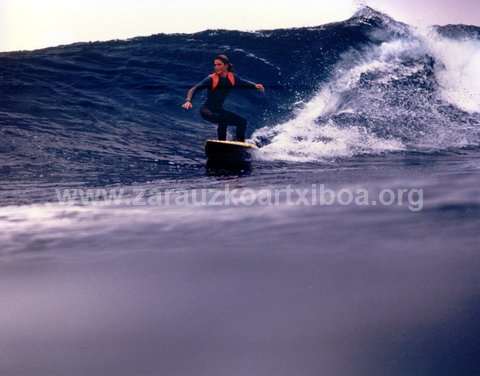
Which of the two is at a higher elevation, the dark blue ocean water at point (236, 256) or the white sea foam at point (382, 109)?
the white sea foam at point (382, 109)

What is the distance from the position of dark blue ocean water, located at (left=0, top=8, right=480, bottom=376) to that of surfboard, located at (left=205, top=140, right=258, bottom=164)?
357 millimetres

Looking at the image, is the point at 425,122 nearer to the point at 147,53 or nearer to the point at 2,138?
the point at 2,138

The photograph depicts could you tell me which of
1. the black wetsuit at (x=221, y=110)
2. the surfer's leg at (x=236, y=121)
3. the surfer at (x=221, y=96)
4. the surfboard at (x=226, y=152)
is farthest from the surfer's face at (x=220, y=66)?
the surfboard at (x=226, y=152)

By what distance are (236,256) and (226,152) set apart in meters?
5.06

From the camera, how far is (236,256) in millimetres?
3178

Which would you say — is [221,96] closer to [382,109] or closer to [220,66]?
[220,66]

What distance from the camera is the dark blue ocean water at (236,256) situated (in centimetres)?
200

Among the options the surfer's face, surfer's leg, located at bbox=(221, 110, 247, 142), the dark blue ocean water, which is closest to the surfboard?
the dark blue ocean water

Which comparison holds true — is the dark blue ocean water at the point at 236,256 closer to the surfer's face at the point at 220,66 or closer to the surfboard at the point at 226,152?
the surfboard at the point at 226,152

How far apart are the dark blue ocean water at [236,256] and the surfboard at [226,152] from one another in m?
0.36

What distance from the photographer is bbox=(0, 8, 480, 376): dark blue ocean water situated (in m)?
2.00

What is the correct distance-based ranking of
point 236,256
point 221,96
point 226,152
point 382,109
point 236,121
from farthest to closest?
point 382,109
point 221,96
point 236,121
point 226,152
point 236,256

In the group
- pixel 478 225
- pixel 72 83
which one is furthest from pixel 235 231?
pixel 72 83

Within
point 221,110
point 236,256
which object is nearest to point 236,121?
point 221,110
